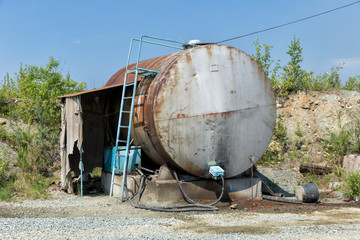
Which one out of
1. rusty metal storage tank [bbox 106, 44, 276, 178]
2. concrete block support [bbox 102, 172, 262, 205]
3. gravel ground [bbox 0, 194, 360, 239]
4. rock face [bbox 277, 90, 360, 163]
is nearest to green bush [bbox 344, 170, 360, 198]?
gravel ground [bbox 0, 194, 360, 239]

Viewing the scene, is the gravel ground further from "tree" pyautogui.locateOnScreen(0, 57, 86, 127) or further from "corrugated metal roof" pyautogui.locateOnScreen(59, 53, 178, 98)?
"tree" pyautogui.locateOnScreen(0, 57, 86, 127)

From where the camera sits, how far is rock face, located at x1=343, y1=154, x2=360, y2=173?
41.1ft

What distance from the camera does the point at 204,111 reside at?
27.1 feet

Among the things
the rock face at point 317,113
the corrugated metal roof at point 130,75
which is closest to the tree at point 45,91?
the corrugated metal roof at point 130,75

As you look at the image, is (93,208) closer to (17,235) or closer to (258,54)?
(17,235)

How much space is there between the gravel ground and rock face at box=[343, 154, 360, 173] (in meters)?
4.53

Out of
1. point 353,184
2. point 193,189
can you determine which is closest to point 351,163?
point 353,184

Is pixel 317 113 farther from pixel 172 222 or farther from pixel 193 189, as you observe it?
pixel 172 222

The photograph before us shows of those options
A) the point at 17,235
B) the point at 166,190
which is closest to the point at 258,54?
the point at 166,190

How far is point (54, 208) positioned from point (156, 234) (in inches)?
130

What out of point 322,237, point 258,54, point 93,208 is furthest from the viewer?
point 258,54

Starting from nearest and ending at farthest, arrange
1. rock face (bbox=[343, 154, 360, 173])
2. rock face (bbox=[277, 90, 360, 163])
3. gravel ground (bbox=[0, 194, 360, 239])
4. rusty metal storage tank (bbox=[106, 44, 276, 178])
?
gravel ground (bbox=[0, 194, 360, 239])
rusty metal storage tank (bbox=[106, 44, 276, 178])
rock face (bbox=[343, 154, 360, 173])
rock face (bbox=[277, 90, 360, 163])

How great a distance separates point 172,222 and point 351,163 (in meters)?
8.44

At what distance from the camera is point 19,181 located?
10828mm
